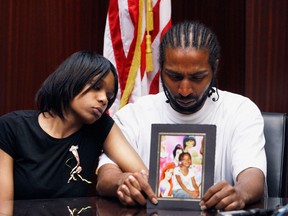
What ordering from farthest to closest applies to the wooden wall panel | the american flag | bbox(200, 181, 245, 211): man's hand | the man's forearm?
the american flag → the wooden wall panel → the man's forearm → bbox(200, 181, 245, 211): man's hand

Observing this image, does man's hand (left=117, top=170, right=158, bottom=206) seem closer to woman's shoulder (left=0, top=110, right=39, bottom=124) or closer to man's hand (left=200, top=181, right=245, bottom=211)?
man's hand (left=200, top=181, right=245, bottom=211)

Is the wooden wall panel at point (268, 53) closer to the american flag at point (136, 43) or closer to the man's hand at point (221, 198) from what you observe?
the american flag at point (136, 43)

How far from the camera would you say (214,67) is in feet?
8.50

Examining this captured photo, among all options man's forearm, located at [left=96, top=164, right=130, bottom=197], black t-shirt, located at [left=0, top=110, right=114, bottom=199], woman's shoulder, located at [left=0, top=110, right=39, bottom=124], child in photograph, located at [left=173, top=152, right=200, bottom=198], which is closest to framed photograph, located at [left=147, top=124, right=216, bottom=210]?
child in photograph, located at [left=173, top=152, right=200, bottom=198]

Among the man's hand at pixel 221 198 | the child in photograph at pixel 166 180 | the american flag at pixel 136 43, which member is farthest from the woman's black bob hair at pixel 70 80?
the american flag at pixel 136 43

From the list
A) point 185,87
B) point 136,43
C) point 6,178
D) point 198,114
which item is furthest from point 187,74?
point 136,43

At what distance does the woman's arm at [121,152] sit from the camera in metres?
2.54

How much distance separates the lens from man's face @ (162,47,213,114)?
2.46 m

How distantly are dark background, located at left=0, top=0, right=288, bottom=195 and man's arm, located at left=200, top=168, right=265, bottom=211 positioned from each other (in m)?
1.29

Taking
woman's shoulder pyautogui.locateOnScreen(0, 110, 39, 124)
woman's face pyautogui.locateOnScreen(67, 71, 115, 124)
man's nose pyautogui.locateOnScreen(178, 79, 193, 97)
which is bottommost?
woman's shoulder pyautogui.locateOnScreen(0, 110, 39, 124)

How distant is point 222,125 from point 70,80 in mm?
602

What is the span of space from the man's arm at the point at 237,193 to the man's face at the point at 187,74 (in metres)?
0.35

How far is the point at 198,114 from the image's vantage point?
104 inches

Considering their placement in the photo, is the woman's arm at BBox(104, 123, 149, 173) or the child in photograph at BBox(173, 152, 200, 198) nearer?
the child in photograph at BBox(173, 152, 200, 198)
